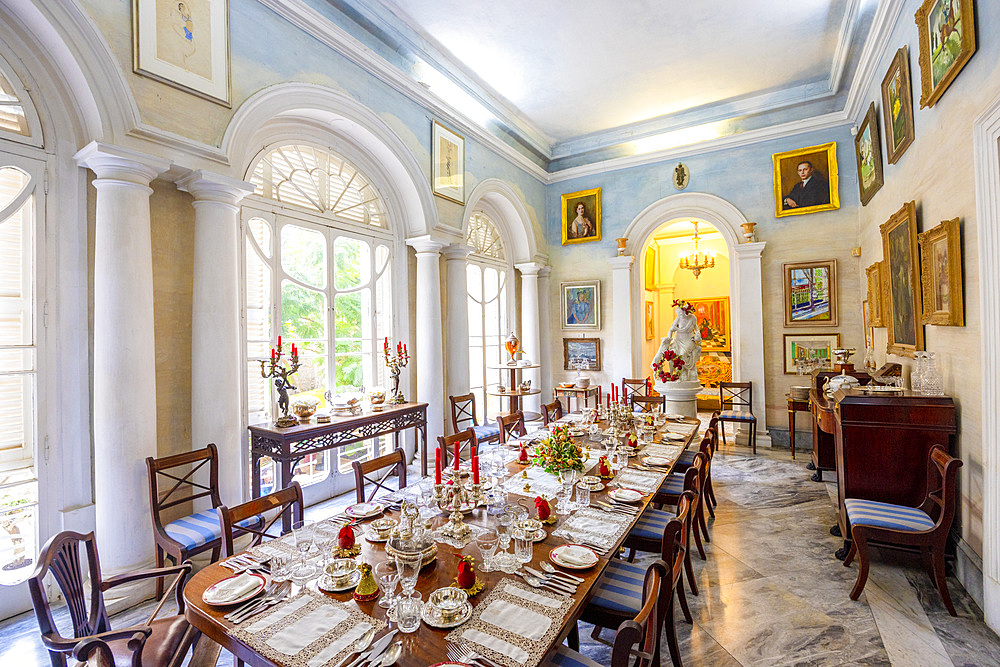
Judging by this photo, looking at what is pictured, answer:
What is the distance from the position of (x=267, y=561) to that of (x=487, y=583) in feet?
3.42

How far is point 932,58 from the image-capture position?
361 centimetres

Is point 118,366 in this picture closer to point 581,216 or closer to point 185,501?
point 185,501

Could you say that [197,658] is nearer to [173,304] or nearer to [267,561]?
[267,561]

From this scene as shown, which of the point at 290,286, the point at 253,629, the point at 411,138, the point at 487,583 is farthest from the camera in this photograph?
the point at 411,138

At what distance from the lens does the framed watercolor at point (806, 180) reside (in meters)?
7.17

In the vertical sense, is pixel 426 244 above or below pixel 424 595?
above

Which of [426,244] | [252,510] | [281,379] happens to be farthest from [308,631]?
[426,244]

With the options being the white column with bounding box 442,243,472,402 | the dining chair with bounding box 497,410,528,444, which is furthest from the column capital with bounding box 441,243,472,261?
the dining chair with bounding box 497,410,528,444

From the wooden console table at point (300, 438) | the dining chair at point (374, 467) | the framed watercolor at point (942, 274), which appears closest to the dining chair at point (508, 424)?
the wooden console table at point (300, 438)

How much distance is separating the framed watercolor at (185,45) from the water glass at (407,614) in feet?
12.9

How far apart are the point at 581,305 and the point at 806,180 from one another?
411 cm

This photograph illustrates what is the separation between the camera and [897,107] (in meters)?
4.66

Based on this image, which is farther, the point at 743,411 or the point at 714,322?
the point at 714,322

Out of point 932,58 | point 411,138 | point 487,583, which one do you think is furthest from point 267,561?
point 932,58
